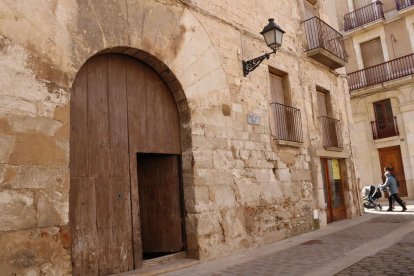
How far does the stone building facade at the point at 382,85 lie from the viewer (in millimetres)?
14461

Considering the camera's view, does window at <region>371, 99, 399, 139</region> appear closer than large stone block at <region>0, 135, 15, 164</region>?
No

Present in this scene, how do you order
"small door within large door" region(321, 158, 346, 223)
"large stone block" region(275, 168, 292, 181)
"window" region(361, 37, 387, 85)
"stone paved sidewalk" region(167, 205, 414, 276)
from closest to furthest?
"stone paved sidewalk" region(167, 205, 414, 276) < "large stone block" region(275, 168, 292, 181) < "small door within large door" region(321, 158, 346, 223) < "window" region(361, 37, 387, 85)

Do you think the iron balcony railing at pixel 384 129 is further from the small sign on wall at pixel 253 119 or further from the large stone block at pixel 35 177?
the large stone block at pixel 35 177

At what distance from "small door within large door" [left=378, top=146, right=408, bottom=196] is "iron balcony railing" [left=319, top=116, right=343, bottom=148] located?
702 cm

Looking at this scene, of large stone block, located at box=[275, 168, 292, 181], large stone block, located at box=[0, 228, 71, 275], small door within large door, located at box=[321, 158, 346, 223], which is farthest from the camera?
small door within large door, located at box=[321, 158, 346, 223]

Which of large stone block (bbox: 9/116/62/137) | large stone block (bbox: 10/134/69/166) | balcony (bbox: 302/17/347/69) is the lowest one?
large stone block (bbox: 10/134/69/166)

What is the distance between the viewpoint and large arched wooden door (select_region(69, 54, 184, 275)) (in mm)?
3906

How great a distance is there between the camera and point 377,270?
366cm

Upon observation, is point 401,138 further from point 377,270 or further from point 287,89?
point 377,270

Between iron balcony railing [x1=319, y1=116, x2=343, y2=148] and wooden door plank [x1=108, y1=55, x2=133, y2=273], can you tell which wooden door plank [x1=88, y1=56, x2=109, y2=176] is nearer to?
wooden door plank [x1=108, y1=55, x2=133, y2=273]

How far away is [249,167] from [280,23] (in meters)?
3.50

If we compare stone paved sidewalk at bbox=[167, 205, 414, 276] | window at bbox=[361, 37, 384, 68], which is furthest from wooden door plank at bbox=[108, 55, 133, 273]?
window at bbox=[361, 37, 384, 68]

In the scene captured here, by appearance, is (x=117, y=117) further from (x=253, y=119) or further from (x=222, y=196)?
(x=253, y=119)

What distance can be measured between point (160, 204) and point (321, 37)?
19.7ft
